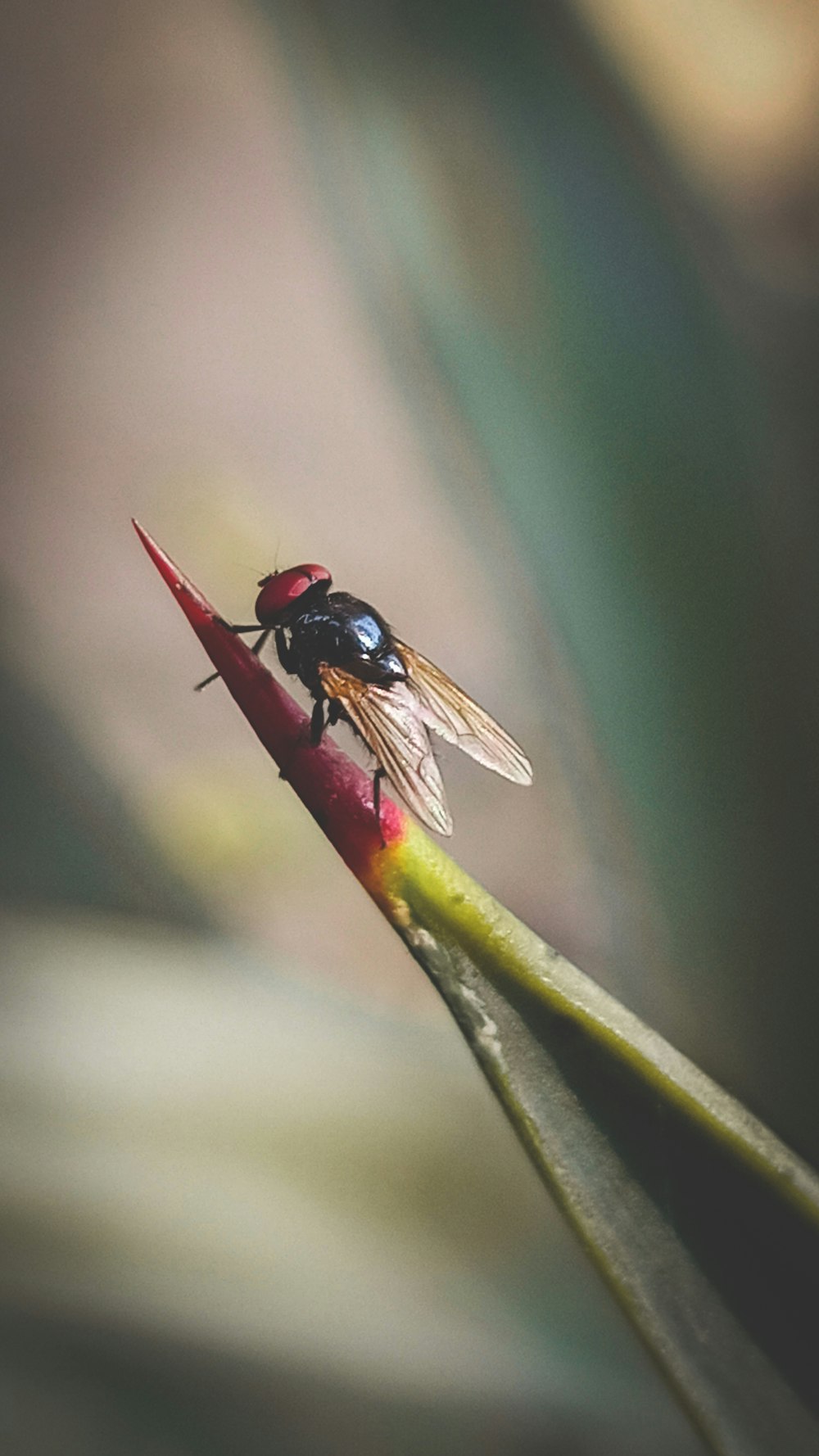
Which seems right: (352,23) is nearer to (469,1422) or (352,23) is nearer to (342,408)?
(342,408)

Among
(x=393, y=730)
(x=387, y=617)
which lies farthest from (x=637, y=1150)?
(x=387, y=617)

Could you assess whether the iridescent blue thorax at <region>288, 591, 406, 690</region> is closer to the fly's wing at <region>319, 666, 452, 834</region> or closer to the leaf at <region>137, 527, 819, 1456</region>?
the fly's wing at <region>319, 666, 452, 834</region>

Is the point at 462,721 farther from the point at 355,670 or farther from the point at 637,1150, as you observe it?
the point at 637,1150

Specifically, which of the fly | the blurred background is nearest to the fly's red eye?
the fly

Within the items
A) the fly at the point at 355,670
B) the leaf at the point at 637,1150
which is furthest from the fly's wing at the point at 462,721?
the leaf at the point at 637,1150

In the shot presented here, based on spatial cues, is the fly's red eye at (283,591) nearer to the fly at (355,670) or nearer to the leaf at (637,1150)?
the fly at (355,670)

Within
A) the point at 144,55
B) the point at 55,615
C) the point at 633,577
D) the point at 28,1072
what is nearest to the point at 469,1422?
the point at 28,1072
